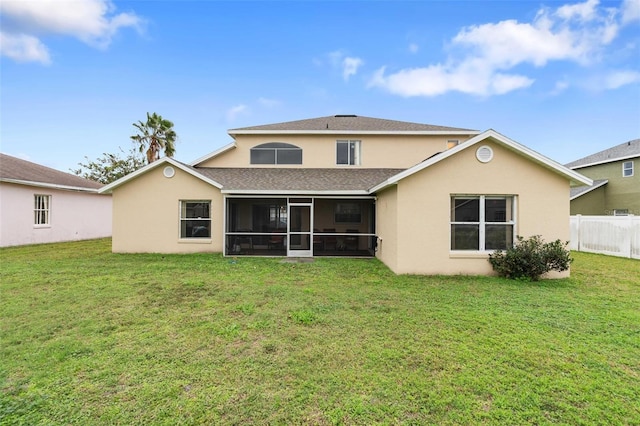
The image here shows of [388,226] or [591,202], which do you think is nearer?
[388,226]

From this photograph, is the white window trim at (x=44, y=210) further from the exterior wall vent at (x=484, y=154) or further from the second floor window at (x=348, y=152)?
the exterior wall vent at (x=484, y=154)

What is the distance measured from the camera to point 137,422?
2.73 metres

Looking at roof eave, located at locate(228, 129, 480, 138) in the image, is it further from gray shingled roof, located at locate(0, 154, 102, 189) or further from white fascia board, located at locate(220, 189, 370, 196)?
gray shingled roof, located at locate(0, 154, 102, 189)

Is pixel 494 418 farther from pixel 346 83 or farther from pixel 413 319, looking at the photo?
pixel 346 83

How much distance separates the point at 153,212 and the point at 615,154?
102ft

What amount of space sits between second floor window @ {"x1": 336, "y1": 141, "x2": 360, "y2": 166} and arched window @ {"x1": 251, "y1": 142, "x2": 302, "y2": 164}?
83.3 inches

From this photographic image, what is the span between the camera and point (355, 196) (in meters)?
12.4

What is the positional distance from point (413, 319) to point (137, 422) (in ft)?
14.2

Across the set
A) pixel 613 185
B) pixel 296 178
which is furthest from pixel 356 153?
pixel 613 185

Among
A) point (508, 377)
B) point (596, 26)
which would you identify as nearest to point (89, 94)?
point (508, 377)

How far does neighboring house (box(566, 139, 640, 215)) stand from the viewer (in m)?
20.1

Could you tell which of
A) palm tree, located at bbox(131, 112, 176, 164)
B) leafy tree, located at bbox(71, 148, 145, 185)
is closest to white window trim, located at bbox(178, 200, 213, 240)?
palm tree, located at bbox(131, 112, 176, 164)

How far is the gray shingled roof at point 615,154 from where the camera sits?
20.4m

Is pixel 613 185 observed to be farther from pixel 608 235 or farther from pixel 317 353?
pixel 317 353
